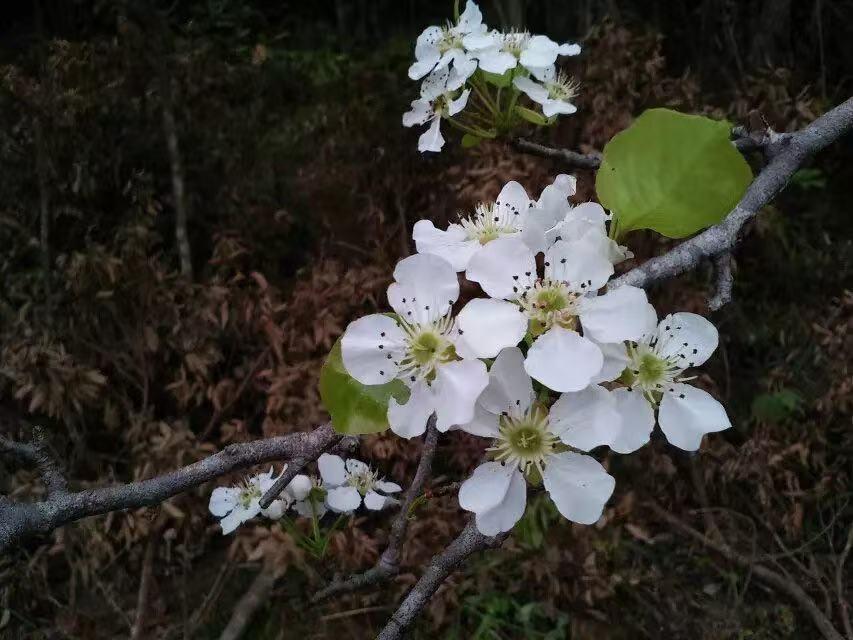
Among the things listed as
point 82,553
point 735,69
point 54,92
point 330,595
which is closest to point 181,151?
point 54,92

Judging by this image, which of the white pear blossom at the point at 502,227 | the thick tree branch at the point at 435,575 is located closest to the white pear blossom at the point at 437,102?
the white pear blossom at the point at 502,227

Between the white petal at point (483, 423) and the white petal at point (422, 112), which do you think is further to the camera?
the white petal at point (422, 112)

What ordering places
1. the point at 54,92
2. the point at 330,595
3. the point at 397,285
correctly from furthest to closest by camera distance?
the point at 54,92, the point at 330,595, the point at 397,285

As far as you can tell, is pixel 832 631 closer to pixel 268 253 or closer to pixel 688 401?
pixel 688 401

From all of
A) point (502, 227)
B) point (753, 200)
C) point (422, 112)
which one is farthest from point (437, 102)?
point (753, 200)

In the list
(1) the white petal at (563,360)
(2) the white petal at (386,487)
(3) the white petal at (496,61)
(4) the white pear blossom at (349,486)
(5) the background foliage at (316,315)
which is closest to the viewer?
(1) the white petal at (563,360)

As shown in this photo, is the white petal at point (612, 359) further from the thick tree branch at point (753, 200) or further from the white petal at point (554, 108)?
the white petal at point (554, 108)
